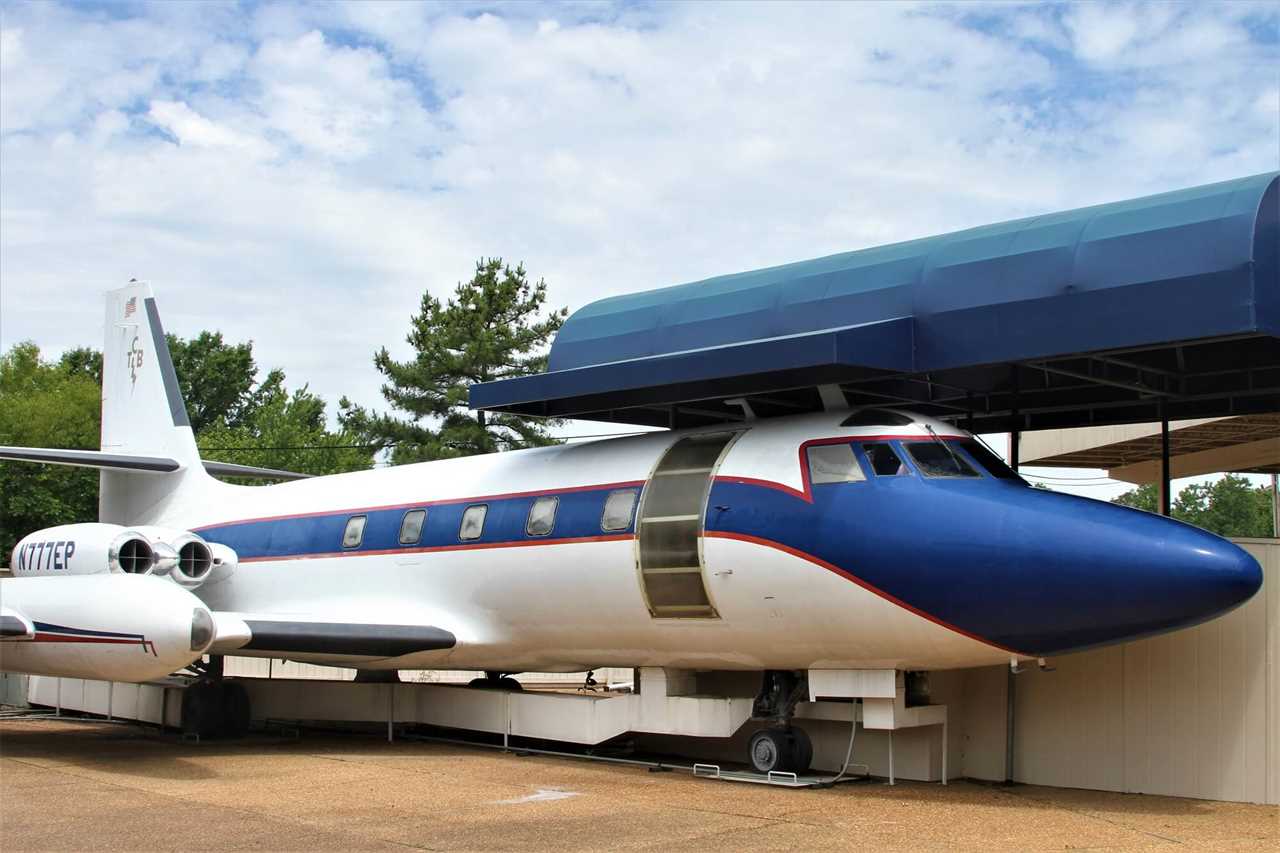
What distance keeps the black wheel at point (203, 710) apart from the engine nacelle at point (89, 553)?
5.88 feet

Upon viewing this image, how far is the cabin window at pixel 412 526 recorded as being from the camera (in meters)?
17.2

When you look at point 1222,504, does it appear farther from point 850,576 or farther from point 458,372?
point 850,576

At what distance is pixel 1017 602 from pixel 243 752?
32.9 ft

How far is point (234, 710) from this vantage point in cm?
1867

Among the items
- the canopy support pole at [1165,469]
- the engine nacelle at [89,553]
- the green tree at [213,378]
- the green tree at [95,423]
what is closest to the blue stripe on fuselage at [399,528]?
→ the engine nacelle at [89,553]

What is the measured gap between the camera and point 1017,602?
11.9m

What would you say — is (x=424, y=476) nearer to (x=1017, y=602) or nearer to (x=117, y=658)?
(x=117, y=658)

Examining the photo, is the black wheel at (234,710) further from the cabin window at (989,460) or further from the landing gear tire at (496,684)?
the cabin window at (989,460)

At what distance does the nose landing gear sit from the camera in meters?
13.7

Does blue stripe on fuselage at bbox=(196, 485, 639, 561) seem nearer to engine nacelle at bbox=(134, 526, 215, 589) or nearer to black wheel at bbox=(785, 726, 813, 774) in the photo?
engine nacelle at bbox=(134, 526, 215, 589)

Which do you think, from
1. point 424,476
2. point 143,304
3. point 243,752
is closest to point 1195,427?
point 424,476

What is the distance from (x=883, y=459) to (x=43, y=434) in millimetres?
66333

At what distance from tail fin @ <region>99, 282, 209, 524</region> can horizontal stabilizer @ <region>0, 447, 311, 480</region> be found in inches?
10.2

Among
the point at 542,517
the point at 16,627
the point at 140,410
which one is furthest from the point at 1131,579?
the point at 140,410
